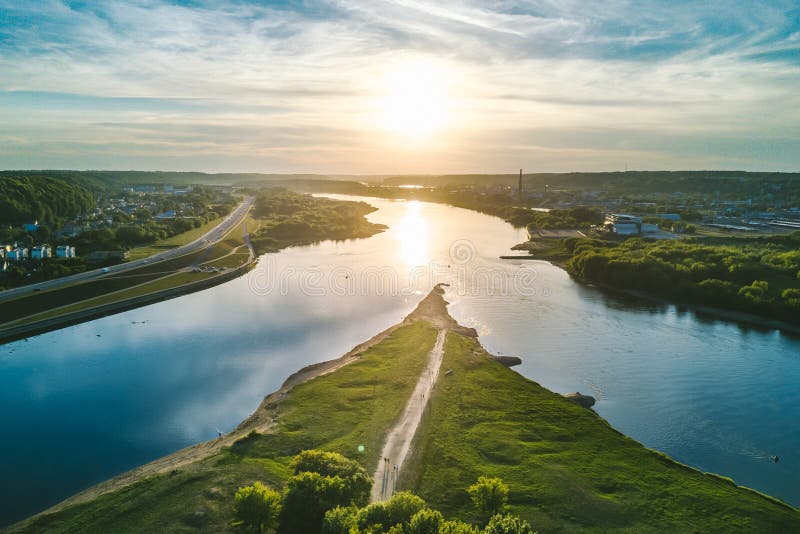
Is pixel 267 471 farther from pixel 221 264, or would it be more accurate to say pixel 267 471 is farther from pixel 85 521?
pixel 221 264

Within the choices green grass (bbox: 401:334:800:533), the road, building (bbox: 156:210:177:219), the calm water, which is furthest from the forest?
building (bbox: 156:210:177:219)

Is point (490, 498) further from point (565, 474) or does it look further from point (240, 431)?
point (240, 431)

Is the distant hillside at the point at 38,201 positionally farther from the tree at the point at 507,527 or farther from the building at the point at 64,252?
the tree at the point at 507,527

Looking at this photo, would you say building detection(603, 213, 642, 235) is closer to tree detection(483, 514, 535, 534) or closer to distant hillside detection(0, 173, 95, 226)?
tree detection(483, 514, 535, 534)

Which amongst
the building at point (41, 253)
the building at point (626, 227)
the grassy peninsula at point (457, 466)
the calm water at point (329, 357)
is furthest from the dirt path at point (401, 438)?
the building at point (626, 227)

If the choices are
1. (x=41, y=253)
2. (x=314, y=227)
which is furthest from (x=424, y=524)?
(x=314, y=227)

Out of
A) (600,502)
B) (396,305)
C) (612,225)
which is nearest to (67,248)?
(396,305)
